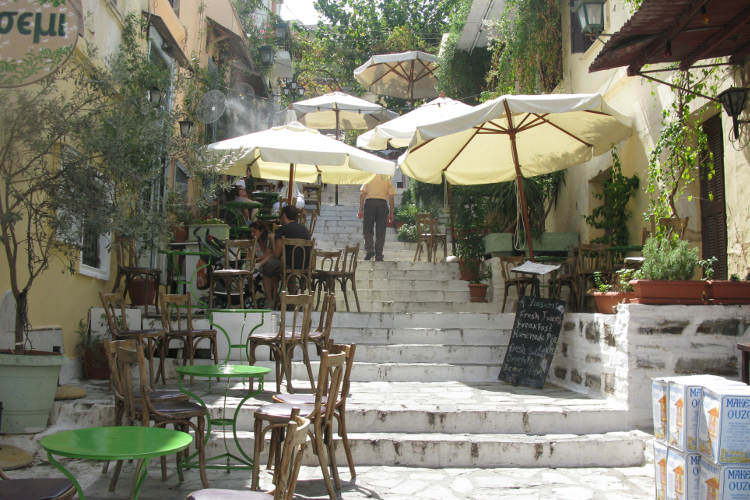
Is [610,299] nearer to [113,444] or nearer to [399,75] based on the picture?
[113,444]

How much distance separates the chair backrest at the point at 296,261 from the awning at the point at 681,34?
12.4 feet

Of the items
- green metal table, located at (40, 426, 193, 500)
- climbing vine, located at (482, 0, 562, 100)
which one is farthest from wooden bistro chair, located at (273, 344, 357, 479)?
climbing vine, located at (482, 0, 562, 100)

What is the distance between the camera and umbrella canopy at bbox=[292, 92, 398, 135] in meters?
15.9

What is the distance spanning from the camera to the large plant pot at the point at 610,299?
582cm

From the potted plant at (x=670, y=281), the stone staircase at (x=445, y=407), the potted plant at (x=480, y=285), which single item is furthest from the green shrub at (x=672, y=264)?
the potted plant at (x=480, y=285)

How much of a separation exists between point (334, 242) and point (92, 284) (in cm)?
705

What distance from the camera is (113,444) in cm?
300

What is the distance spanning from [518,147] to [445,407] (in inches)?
171

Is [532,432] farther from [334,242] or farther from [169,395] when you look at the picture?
[334,242]

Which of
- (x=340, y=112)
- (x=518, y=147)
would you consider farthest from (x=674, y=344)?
(x=340, y=112)

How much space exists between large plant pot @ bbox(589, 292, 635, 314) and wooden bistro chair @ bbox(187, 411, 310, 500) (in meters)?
3.85

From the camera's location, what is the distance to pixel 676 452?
12.9 feet

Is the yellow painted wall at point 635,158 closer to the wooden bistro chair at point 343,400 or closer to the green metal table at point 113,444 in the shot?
the wooden bistro chair at point 343,400

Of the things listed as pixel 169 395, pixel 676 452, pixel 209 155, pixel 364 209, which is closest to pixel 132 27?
pixel 209 155
